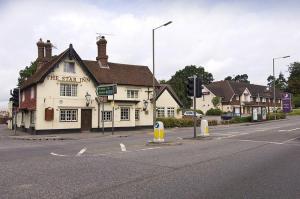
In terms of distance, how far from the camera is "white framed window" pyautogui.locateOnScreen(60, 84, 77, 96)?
30.5 metres

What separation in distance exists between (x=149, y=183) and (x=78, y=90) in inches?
957

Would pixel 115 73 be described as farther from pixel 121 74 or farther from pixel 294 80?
pixel 294 80

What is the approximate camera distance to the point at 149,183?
7.97 metres

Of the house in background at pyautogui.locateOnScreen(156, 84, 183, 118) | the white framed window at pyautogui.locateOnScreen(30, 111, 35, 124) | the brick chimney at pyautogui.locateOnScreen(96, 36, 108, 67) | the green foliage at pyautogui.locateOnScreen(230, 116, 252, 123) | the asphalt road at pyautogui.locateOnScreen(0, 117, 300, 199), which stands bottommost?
the asphalt road at pyautogui.locateOnScreen(0, 117, 300, 199)

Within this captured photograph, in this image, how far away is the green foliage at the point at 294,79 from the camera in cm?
9831

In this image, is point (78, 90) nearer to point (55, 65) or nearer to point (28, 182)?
point (55, 65)

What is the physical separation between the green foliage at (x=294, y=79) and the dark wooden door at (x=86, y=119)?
265 feet

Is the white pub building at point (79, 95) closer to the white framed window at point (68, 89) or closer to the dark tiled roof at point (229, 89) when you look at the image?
the white framed window at point (68, 89)

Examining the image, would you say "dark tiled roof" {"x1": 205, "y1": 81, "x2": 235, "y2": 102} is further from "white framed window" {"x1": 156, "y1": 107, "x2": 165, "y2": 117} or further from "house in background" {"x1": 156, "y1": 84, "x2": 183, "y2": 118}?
"white framed window" {"x1": 156, "y1": 107, "x2": 165, "y2": 117}

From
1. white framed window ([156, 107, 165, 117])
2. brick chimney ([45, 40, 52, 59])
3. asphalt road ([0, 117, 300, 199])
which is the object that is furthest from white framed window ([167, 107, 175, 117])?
asphalt road ([0, 117, 300, 199])

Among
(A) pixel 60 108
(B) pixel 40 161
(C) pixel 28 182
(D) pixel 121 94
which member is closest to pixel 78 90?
(A) pixel 60 108

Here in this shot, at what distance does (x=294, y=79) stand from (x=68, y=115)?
86.1 metres

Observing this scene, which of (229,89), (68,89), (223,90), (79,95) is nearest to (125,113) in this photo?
(79,95)

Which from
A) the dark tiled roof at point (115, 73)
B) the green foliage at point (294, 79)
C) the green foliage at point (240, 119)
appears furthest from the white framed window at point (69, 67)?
the green foliage at point (294, 79)
